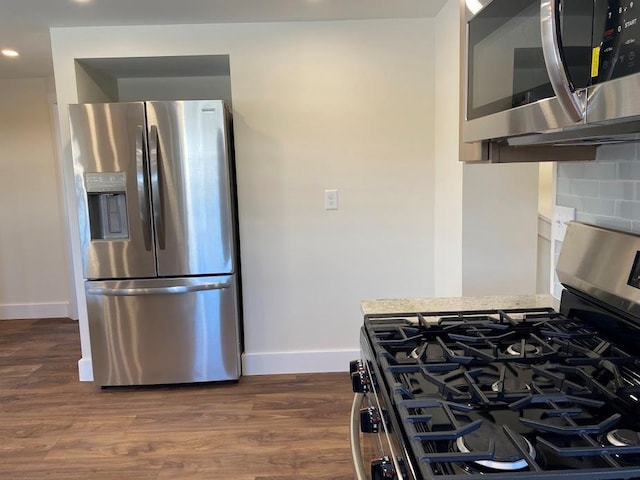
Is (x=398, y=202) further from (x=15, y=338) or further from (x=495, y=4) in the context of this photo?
(x=15, y=338)

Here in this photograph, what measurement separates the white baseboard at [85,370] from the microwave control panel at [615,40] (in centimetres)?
329

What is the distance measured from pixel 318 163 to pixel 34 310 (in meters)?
3.40

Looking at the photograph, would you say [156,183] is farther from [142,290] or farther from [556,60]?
[556,60]

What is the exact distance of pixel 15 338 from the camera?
13.6 ft

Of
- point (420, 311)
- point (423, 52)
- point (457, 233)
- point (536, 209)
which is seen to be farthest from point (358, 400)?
point (423, 52)

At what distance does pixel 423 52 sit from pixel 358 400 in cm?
236

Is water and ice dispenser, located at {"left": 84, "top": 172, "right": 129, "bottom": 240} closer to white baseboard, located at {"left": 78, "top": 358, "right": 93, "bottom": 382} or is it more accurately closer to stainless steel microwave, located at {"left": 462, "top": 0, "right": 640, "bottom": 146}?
white baseboard, located at {"left": 78, "top": 358, "right": 93, "bottom": 382}

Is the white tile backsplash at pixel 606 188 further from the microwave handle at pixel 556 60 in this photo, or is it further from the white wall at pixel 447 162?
the white wall at pixel 447 162

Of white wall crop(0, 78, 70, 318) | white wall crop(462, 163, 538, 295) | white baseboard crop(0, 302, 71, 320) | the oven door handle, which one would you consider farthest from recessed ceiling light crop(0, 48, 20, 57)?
the oven door handle

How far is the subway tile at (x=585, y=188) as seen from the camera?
4.47 ft

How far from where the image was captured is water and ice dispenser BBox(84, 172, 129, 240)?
2805 millimetres

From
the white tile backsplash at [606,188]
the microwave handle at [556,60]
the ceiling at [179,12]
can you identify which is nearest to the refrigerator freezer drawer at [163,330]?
the ceiling at [179,12]

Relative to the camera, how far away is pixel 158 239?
9.34 ft

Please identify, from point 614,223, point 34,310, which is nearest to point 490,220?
point 614,223
